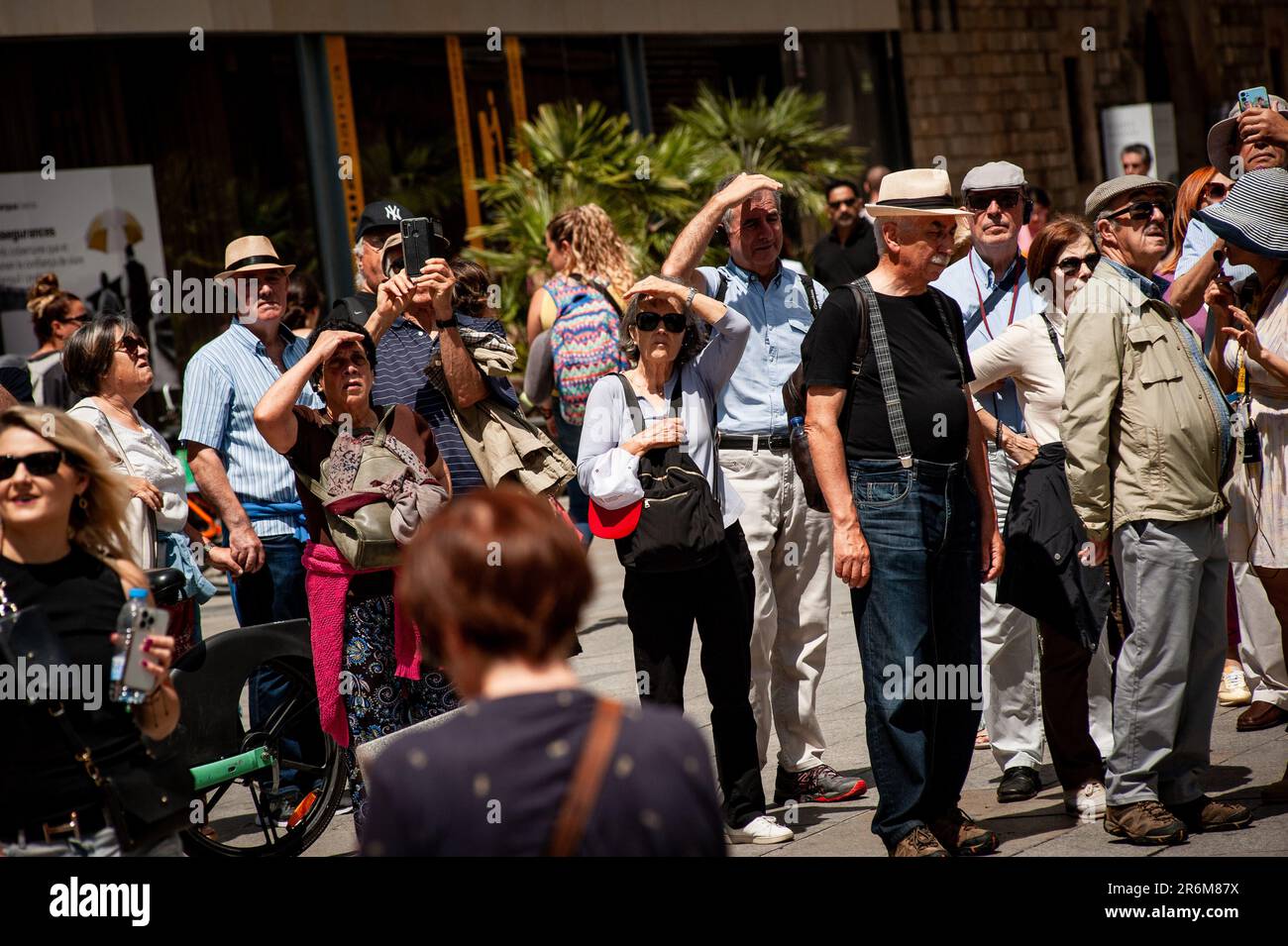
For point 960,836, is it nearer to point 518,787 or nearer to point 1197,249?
point 1197,249

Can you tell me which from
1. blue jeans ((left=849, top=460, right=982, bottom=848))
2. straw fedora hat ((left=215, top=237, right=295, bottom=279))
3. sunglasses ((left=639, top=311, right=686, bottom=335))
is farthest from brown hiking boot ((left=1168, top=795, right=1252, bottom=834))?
straw fedora hat ((left=215, top=237, right=295, bottom=279))

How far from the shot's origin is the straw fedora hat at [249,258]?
21.9 feet

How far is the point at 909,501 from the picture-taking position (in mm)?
4953

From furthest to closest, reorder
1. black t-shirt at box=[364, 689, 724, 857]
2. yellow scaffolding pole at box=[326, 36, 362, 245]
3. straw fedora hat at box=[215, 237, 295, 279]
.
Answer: yellow scaffolding pole at box=[326, 36, 362, 245], straw fedora hat at box=[215, 237, 295, 279], black t-shirt at box=[364, 689, 724, 857]

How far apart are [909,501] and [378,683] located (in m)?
1.86

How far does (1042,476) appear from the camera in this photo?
5.59 metres

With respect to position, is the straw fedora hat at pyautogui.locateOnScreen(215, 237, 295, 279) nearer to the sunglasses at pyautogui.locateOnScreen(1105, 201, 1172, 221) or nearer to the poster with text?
the sunglasses at pyautogui.locateOnScreen(1105, 201, 1172, 221)

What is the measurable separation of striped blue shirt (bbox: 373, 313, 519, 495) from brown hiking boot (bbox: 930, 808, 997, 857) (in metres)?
1.93

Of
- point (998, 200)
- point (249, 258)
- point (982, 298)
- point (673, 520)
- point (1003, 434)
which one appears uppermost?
point (249, 258)

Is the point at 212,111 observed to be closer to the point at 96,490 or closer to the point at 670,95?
the point at 670,95

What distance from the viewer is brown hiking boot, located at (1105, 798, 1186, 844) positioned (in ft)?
16.3

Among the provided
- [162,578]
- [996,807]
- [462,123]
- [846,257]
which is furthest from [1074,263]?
[462,123]

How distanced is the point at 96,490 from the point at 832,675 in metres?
4.59
